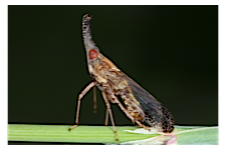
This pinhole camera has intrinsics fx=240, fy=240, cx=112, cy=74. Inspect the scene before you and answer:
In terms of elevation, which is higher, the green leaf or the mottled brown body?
the mottled brown body

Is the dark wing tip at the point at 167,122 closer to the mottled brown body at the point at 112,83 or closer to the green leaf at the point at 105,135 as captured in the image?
the green leaf at the point at 105,135

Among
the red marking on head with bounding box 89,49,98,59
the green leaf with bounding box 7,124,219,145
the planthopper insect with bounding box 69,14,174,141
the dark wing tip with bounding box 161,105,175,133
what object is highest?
the red marking on head with bounding box 89,49,98,59

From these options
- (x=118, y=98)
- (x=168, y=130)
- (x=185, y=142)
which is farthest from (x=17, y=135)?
(x=185, y=142)

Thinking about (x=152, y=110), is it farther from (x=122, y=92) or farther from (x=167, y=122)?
(x=122, y=92)

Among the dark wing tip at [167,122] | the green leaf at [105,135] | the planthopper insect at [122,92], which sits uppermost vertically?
the planthopper insect at [122,92]

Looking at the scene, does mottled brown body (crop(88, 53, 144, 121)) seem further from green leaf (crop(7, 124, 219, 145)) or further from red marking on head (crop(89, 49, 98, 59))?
green leaf (crop(7, 124, 219, 145))

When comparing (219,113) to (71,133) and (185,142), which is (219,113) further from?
(71,133)

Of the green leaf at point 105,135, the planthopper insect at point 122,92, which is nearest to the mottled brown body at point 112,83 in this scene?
the planthopper insect at point 122,92

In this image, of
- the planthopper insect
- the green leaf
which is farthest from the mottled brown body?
the green leaf
